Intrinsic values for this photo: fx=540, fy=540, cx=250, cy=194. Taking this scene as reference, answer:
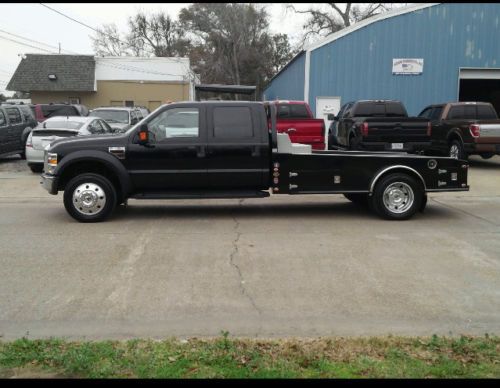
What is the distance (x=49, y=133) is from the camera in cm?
1445

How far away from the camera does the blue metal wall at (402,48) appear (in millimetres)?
21516

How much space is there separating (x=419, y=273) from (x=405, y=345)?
2.19 meters

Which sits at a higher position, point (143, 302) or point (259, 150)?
point (259, 150)

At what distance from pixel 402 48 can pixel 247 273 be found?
1792 centimetres

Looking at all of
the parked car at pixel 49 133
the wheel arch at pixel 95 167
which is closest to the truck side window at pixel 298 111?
the parked car at pixel 49 133

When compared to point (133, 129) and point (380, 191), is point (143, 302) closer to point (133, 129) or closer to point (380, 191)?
point (133, 129)

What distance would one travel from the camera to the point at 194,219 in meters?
9.14

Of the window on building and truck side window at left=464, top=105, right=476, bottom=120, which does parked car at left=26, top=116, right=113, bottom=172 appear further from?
truck side window at left=464, top=105, right=476, bottom=120

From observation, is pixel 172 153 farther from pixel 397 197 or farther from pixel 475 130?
pixel 475 130

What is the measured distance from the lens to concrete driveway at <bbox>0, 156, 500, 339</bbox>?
4.73 meters

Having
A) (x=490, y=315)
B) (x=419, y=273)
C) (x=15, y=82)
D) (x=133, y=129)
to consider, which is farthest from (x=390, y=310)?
(x=15, y=82)

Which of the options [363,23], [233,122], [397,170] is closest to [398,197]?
[397,170]

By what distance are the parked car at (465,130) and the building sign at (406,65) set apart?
3.99 metres
